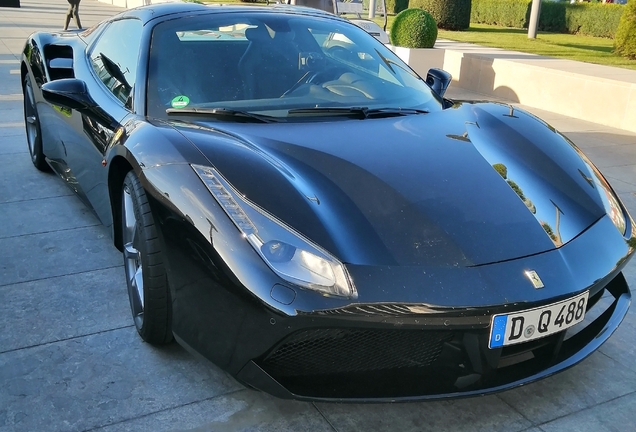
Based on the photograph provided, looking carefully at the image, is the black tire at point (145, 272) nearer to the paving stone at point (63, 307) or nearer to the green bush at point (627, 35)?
the paving stone at point (63, 307)

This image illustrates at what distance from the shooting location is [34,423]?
7.36 feet

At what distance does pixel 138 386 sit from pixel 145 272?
42 centimetres

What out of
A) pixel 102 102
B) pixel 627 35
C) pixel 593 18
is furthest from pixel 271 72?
pixel 593 18

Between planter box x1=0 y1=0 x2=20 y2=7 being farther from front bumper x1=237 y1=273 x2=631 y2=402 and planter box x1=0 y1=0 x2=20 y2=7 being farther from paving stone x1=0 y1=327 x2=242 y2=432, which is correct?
front bumper x1=237 y1=273 x2=631 y2=402

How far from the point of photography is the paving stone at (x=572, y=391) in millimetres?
2408

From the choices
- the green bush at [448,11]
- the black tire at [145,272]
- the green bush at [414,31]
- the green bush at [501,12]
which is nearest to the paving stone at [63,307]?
the black tire at [145,272]

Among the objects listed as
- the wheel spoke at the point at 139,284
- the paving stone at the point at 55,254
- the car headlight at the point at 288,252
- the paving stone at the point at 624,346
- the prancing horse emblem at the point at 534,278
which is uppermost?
the car headlight at the point at 288,252

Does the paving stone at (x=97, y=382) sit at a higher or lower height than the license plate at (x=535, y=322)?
lower

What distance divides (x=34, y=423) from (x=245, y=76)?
1733 millimetres

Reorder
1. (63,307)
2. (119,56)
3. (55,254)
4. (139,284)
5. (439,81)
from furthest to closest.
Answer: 1. (439,81)
2. (55,254)
3. (119,56)
4. (63,307)
5. (139,284)

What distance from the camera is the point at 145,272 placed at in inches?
98.1

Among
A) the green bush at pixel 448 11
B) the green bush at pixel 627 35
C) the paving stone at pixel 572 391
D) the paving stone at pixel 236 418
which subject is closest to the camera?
the paving stone at pixel 236 418

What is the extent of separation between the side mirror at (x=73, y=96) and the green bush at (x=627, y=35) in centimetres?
983

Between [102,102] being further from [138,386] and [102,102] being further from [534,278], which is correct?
[534,278]
